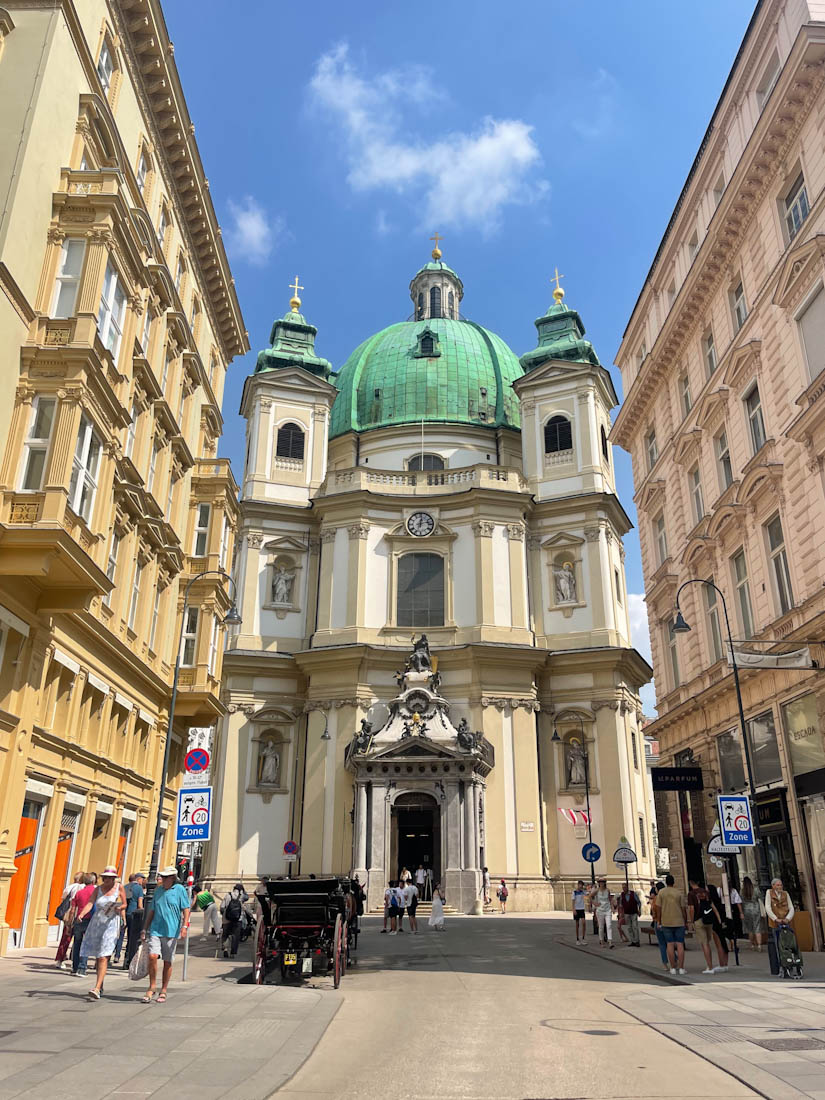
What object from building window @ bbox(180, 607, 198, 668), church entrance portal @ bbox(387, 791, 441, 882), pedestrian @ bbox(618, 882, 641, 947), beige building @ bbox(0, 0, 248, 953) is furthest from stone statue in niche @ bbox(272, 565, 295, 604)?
pedestrian @ bbox(618, 882, 641, 947)

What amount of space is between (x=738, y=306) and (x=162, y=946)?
23.5 m

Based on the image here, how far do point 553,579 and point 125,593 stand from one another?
29.5 metres

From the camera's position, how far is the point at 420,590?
4834 cm

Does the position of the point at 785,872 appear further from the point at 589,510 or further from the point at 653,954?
the point at 589,510

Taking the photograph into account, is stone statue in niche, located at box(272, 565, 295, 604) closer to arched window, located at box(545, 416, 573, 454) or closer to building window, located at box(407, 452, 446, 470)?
building window, located at box(407, 452, 446, 470)

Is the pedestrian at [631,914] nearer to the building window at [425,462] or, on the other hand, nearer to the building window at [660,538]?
the building window at [660,538]

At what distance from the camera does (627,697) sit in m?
46.6

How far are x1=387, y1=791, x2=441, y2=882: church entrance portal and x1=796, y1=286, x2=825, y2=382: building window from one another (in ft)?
85.5

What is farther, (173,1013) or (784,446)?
(784,446)

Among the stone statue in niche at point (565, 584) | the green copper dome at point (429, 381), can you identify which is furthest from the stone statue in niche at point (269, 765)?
the green copper dome at point (429, 381)

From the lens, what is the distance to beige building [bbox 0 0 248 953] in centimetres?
1722

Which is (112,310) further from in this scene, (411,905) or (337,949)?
(411,905)

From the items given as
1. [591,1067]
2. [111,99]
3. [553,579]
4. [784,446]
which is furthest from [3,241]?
[553,579]

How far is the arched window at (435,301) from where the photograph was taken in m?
71.7
